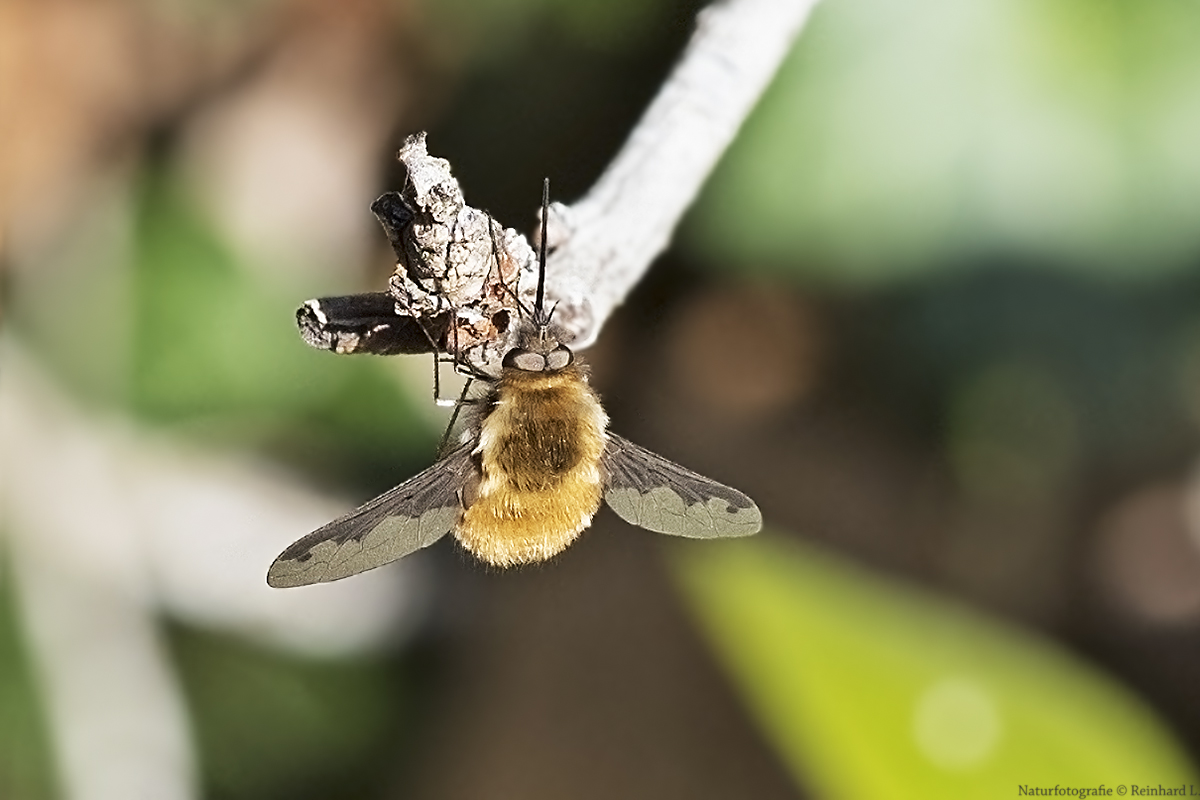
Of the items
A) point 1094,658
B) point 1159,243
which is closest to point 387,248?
point 1159,243

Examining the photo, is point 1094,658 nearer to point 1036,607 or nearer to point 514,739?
point 1036,607

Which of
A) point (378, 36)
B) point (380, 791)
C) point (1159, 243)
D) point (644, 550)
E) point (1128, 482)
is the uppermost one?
point (378, 36)

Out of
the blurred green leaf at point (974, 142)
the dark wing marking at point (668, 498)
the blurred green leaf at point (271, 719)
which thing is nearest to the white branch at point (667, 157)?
the dark wing marking at point (668, 498)

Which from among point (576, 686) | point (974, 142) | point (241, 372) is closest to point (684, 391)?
point (576, 686)

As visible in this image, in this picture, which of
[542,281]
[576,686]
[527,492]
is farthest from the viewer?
[576,686]

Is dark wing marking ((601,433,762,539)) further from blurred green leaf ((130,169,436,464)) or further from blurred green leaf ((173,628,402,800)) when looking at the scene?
blurred green leaf ((173,628,402,800))

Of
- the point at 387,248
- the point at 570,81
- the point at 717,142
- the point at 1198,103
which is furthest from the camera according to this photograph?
the point at 387,248

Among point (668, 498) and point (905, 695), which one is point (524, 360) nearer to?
point (668, 498)
